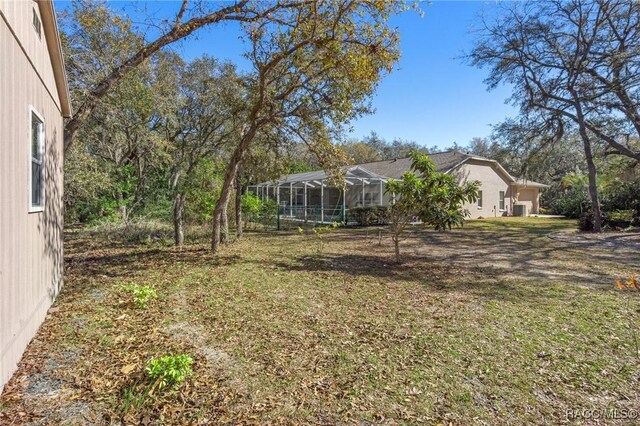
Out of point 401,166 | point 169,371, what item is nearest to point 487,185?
point 401,166

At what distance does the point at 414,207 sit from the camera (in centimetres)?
854

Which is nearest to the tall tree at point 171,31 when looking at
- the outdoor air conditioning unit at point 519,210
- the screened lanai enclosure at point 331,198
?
the screened lanai enclosure at point 331,198

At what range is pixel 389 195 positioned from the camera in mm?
20906

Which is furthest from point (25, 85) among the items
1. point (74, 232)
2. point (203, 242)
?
point (74, 232)

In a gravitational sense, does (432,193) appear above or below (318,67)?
below

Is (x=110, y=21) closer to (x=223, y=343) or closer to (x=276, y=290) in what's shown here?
(x=276, y=290)

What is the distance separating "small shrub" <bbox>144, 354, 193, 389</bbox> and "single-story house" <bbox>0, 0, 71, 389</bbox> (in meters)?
1.22

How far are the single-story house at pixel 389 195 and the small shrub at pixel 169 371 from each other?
1637cm

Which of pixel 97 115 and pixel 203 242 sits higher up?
pixel 97 115

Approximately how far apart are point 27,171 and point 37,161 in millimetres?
811

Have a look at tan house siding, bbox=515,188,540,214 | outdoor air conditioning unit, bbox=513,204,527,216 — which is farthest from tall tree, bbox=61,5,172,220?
tan house siding, bbox=515,188,540,214

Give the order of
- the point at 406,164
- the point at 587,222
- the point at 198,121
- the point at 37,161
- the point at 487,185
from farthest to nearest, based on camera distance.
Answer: the point at 487,185
the point at 406,164
the point at 587,222
the point at 198,121
the point at 37,161

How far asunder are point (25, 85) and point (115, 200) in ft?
32.7

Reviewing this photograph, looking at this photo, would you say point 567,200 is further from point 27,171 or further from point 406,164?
point 27,171
